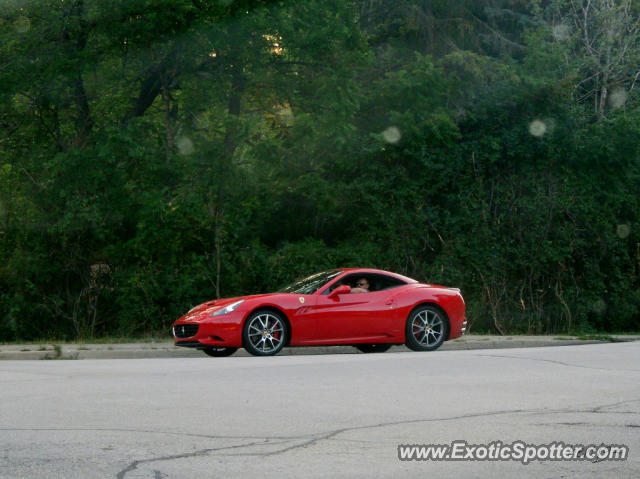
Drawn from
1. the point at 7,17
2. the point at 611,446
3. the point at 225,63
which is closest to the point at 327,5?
the point at 225,63

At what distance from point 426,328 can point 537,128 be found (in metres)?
9.75

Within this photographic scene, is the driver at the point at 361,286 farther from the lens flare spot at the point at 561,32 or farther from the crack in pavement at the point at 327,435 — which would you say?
the lens flare spot at the point at 561,32

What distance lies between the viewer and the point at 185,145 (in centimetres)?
2188

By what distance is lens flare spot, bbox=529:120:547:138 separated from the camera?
24719 mm

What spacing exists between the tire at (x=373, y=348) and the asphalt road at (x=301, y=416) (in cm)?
356

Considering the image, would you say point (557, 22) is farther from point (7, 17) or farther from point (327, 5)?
point (7, 17)

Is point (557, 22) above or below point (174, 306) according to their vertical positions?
above

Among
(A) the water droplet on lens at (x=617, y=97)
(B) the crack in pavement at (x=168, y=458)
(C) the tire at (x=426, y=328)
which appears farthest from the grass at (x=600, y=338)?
(B) the crack in pavement at (x=168, y=458)

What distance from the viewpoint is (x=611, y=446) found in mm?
7070

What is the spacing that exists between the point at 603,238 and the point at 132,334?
1182cm

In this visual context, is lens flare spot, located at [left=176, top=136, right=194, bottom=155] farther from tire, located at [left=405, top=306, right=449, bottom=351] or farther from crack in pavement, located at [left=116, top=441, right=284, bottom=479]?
crack in pavement, located at [left=116, top=441, right=284, bottom=479]

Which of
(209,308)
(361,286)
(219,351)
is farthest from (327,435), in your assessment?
(361,286)

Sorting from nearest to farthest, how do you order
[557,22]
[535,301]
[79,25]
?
[79,25] → [535,301] → [557,22]

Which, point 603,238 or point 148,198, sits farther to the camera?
point 603,238
